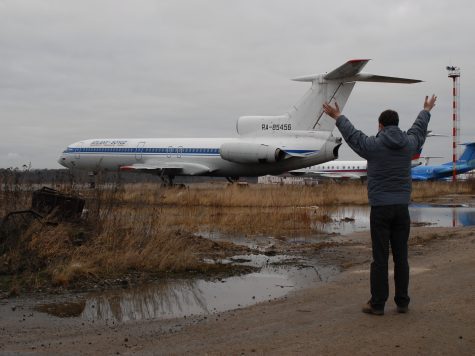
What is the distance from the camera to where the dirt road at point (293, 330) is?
4184 millimetres

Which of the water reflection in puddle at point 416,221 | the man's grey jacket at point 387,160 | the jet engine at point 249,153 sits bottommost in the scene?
the water reflection in puddle at point 416,221

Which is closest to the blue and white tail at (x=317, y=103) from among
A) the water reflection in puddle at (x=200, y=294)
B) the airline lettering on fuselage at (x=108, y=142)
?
the airline lettering on fuselage at (x=108, y=142)

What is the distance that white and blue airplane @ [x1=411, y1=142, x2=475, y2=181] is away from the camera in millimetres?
52562

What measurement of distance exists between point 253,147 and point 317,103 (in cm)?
429

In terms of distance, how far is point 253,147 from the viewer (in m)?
27.7

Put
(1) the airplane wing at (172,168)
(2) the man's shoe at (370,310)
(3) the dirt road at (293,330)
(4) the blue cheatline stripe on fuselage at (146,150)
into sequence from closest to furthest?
(3) the dirt road at (293,330), (2) the man's shoe at (370,310), (4) the blue cheatline stripe on fuselage at (146,150), (1) the airplane wing at (172,168)

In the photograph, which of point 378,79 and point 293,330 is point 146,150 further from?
point 293,330

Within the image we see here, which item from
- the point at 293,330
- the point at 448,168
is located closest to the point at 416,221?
the point at 293,330

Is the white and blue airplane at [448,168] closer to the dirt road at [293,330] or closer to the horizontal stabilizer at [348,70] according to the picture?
the horizontal stabilizer at [348,70]

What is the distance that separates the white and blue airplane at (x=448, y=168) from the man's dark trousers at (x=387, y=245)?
158 feet

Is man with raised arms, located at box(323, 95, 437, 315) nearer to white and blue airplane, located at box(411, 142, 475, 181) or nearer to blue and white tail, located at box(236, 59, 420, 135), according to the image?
blue and white tail, located at box(236, 59, 420, 135)

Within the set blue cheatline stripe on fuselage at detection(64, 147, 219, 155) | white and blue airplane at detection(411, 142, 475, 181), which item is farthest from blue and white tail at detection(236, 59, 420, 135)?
white and blue airplane at detection(411, 142, 475, 181)

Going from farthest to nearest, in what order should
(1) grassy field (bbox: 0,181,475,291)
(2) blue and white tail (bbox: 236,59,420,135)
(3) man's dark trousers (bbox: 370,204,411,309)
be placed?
(2) blue and white tail (bbox: 236,59,420,135)
(1) grassy field (bbox: 0,181,475,291)
(3) man's dark trousers (bbox: 370,204,411,309)

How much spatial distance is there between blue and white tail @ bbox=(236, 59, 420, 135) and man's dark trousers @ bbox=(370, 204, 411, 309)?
15395mm
